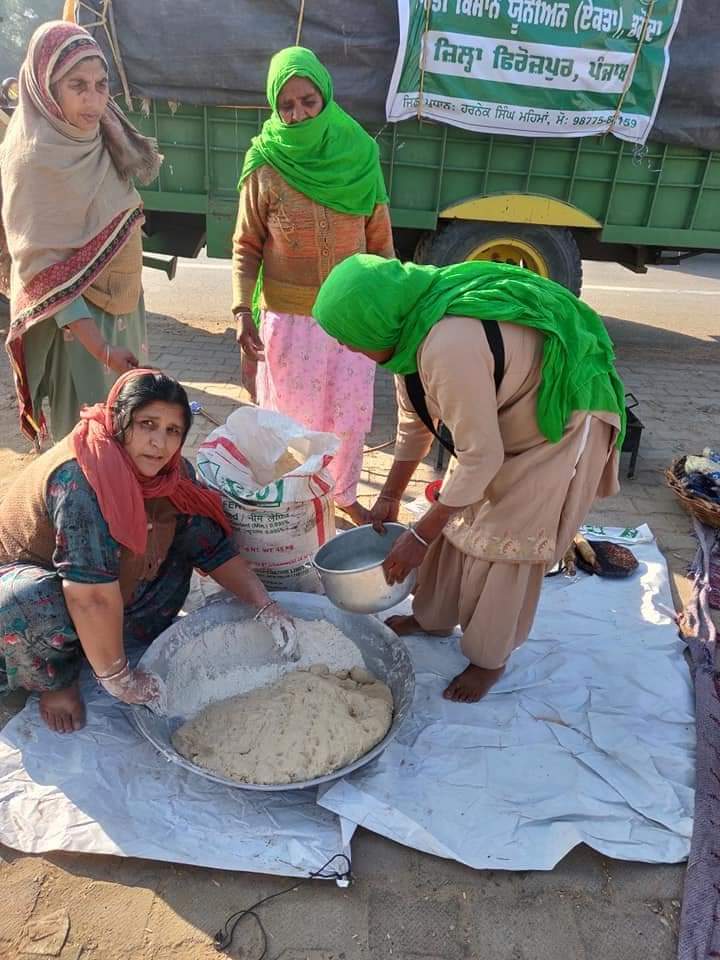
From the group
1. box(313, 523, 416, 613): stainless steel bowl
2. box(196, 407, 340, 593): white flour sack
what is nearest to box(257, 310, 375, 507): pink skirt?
box(196, 407, 340, 593): white flour sack

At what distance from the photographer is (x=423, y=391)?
1.81 m

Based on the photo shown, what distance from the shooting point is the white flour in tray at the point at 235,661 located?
203cm

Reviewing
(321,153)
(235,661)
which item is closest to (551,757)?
(235,661)

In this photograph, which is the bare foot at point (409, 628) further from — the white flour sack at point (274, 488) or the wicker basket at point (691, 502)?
the wicker basket at point (691, 502)

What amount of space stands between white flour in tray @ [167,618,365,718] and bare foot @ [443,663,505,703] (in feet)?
0.95

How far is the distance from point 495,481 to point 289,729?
2.83 feet

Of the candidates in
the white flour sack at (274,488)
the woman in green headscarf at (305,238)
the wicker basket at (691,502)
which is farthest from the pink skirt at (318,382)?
the wicker basket at (691,502)

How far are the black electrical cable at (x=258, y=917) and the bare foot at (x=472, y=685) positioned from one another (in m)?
0.64

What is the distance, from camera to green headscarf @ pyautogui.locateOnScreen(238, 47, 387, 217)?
2.46 meters

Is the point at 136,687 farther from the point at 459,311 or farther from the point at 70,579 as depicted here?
the point at 459,311

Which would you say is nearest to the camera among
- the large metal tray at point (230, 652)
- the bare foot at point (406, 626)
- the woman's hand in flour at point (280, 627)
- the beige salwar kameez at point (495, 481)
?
the beige salwar kameez at point (495, 481)

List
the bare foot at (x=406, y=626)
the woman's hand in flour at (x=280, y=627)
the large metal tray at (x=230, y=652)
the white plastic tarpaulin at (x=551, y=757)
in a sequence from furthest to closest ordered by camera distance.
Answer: the bare foot at (x=406, y=626)
the woman's hand in flour at (x=280, y=627)
the large metal tray at (x=230, y=652)
the white plastic tarpaulin at (x=551, y=757)

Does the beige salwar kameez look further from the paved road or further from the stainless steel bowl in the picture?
the paved road

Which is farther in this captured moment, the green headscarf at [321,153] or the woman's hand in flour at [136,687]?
the green headscarf at [321,153]
